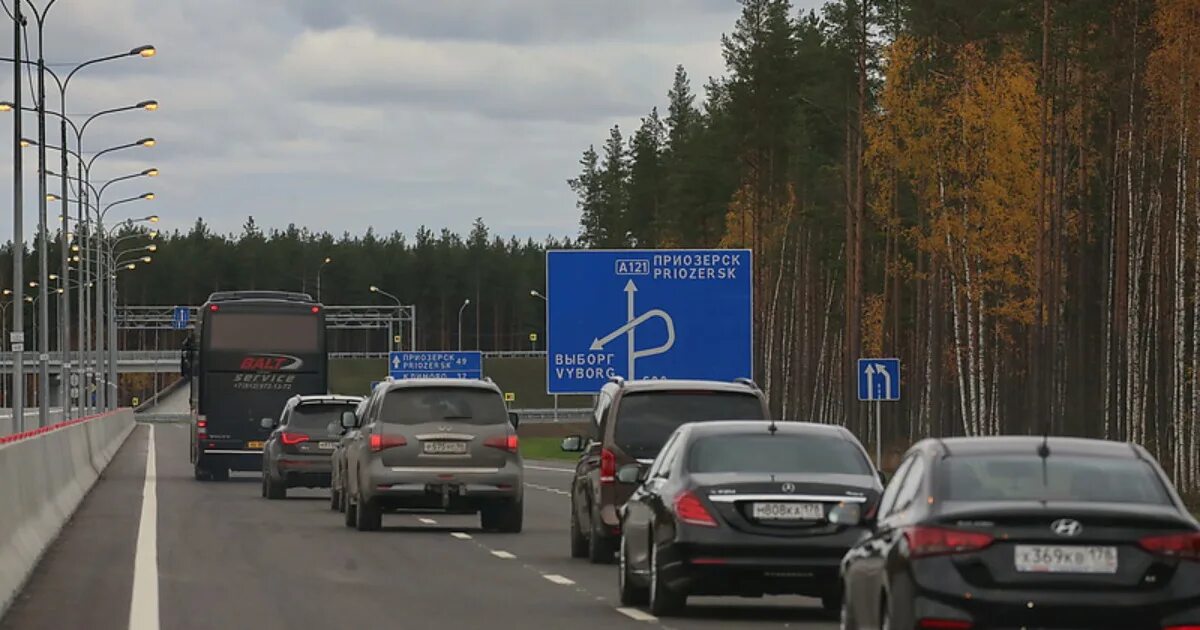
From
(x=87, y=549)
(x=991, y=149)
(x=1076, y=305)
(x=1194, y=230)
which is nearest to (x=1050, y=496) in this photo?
(x=87, y=549)

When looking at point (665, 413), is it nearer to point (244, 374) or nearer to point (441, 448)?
point (441, 448)

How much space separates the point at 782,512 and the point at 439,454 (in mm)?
12869

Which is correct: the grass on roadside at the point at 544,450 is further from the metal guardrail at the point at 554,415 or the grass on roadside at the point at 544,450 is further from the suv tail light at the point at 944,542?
the suv tail light at the point at 944,542

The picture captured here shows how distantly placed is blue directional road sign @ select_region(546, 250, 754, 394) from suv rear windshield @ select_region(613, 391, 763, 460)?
1625 cm

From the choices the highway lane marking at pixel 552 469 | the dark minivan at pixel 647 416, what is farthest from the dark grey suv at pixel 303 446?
the highway lane marking at pixel 552 469

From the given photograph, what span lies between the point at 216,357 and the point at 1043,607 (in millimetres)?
40781

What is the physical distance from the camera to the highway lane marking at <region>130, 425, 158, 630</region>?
17359mm

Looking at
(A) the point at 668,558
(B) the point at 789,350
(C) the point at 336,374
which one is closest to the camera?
(A) the point at 668,558

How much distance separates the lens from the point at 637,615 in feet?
58.6

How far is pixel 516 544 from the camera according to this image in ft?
90.7

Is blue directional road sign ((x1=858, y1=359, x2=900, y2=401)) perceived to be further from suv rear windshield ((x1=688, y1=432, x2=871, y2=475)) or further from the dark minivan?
suv rear windshield ((x1=688, y1=432, x2=871, y2=475))

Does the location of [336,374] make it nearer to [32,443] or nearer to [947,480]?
[32,443]

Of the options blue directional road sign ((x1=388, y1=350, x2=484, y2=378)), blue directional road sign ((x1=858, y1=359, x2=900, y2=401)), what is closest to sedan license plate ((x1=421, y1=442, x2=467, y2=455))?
blue directional road sign ((x1=858, y1=359, x2=900, y2=401))

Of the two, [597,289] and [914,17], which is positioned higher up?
[914,17]
